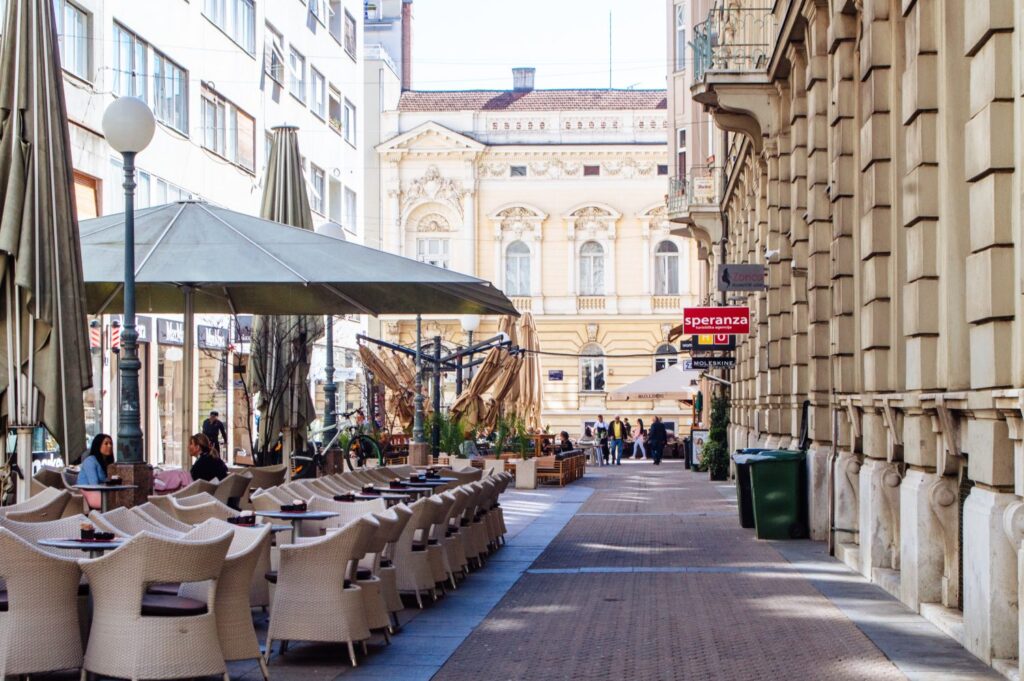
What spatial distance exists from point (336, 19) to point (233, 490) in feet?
129

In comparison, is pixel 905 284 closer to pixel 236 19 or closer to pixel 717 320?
pixel 717 320

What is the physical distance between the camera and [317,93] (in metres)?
50.7

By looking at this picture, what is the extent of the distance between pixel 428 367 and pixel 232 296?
19.2m

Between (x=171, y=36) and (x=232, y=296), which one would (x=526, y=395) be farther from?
(x=232, y=296)

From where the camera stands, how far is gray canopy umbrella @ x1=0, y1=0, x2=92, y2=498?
12492 millimetres

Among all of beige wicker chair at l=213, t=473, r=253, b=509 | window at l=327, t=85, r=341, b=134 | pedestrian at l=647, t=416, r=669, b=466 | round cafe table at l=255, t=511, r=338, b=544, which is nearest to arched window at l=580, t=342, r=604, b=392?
pedestrian at l=647, t=416, r=669, b=466

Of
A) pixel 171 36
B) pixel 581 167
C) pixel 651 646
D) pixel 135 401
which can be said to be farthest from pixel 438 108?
pixel 651 646

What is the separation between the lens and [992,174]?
402 inches

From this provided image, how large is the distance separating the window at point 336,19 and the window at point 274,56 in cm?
710

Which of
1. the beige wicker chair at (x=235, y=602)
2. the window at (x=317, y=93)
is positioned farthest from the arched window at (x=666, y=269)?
the beige wicker chair at (x=235, y=602)

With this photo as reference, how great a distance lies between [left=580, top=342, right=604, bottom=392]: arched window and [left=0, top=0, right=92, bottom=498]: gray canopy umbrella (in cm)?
5753

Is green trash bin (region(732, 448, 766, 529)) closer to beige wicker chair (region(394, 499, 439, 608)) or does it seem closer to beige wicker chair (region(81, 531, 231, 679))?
beige wicker chair (region(394, 499, 439, 608))

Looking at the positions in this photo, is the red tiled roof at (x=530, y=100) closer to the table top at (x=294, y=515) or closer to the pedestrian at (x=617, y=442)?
the pedestrian at (x=617, y=442)

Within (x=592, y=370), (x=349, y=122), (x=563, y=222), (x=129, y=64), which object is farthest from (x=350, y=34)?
(x=129, y=64)
